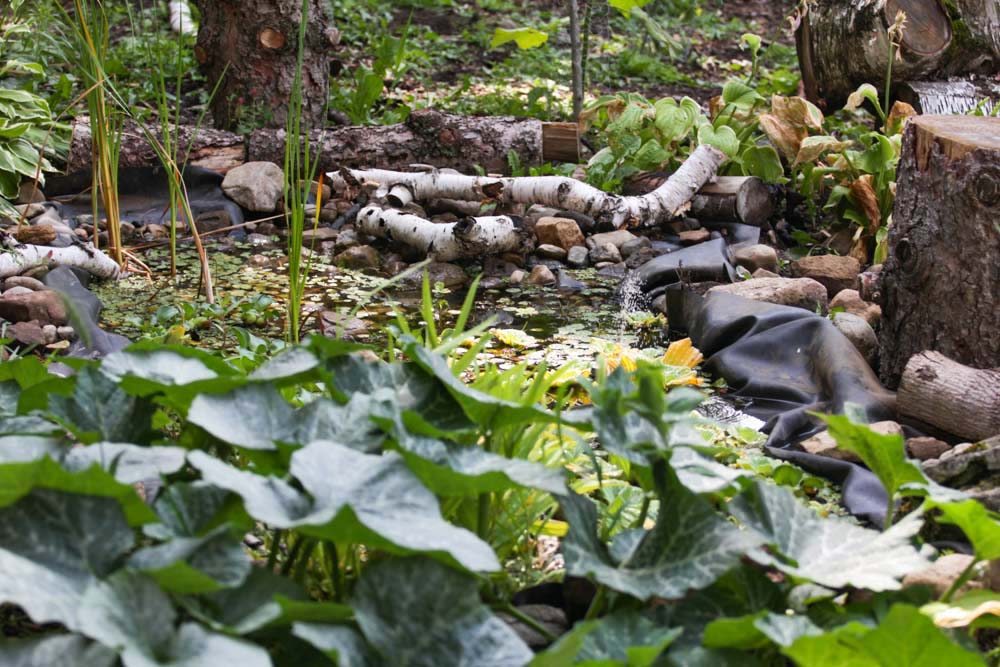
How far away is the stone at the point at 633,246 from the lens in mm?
5066

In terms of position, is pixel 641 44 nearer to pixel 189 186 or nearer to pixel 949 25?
pixel 949 25

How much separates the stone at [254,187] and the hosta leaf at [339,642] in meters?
4.53

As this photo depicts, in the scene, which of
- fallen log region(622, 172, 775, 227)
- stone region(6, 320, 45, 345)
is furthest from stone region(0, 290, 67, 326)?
fallen log region(622, 172, 775, 227)

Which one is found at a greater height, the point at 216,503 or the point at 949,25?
Result: the point at 949,25

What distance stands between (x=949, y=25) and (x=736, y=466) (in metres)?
4.64

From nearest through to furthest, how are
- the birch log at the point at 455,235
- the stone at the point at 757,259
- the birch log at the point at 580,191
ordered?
the stone at the point at 757,259
the birch log at the point at 455,235
the birch log at the point at 580,191

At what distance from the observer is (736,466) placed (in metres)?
2.68

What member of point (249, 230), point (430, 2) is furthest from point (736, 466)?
point (430, 2)

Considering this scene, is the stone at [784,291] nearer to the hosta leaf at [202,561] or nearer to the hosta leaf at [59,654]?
the hosta leaf at [202,561]

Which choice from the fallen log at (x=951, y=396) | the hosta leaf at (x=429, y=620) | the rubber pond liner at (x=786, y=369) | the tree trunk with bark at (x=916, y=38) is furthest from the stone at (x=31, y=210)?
the tree trunk with bark at (x=916, y=38)

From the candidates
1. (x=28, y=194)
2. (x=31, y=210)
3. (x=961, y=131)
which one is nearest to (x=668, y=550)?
(x=961, y=131)

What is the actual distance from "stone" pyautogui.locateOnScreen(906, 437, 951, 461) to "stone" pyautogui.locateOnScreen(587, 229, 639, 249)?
2513mm

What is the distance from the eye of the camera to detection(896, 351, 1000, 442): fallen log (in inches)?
107

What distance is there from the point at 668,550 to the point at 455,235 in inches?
136
